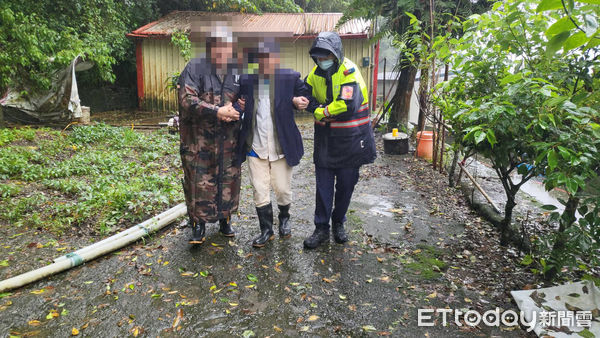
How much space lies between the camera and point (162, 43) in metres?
13.4

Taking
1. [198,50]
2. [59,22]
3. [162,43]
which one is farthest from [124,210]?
[162,43]

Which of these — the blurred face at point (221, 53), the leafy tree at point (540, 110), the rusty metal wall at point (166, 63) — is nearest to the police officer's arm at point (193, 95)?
the blurred face at point (221, 53)

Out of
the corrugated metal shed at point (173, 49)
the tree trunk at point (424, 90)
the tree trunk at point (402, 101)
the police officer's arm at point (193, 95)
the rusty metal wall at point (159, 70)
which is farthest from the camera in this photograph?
the rusty metal wall at point (159, 70)

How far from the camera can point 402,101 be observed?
946 centimetres

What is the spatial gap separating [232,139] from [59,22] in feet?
35.7

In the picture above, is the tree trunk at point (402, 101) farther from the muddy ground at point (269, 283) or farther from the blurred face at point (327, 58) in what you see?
the blurred face at point (327, 58)

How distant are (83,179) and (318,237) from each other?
3.45 metres

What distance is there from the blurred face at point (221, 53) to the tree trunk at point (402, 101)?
7163 mm

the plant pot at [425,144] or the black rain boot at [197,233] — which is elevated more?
the plant pot at [425,144]

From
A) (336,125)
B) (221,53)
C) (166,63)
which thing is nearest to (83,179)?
(221,53)

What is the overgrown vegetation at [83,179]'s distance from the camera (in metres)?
3.65

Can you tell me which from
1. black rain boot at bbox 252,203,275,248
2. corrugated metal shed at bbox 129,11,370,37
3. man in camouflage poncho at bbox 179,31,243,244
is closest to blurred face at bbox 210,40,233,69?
man in camouflage poncho at bbox 179,31,243,244

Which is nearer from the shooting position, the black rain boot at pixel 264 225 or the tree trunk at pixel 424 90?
the black rain boot at pixel 264 225

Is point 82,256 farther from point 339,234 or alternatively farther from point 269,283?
point 339,234
